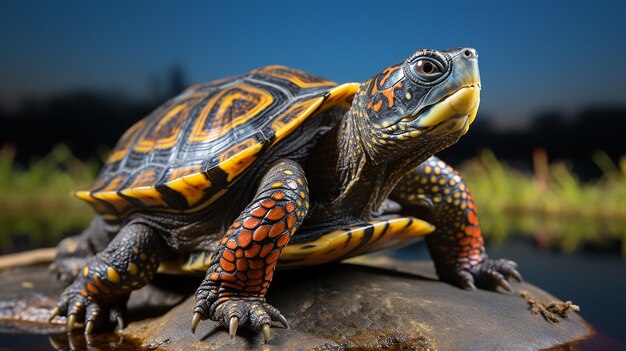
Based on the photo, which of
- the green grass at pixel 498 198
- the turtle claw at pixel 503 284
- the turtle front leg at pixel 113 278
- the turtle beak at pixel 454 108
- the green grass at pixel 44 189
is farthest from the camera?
the green grass at pixel 44 189

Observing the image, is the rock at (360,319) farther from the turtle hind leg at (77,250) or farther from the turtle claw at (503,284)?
Result: the turtle hind leg at (77,250)

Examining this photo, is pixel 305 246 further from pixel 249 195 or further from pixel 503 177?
pixel 503 177

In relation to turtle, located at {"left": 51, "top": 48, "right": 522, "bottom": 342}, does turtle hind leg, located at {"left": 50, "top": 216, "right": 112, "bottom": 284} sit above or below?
below

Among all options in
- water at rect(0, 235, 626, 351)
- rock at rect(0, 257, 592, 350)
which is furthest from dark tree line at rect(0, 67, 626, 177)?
rock at rect(0, 257, 592, 350)

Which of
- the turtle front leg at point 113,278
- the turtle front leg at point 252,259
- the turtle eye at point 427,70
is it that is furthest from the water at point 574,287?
the turtle eye at point 427,70

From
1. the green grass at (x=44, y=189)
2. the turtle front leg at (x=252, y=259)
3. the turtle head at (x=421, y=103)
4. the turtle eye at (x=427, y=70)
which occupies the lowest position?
the green grass at (x=44, y=189)

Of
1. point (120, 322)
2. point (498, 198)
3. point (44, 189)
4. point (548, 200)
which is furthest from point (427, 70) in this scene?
point (44, 189)

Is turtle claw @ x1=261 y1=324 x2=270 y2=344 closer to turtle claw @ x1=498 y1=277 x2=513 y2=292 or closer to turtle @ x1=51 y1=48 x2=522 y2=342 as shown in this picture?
turtle @ x1=51 y1=48 x2=522 y2=342

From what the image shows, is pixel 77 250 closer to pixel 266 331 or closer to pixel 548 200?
pixel 266 331

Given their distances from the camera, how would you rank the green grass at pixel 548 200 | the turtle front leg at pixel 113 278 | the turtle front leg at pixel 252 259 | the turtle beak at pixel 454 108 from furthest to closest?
the green grass at pixel 548 200, the turtle front leg at pixel 113 278, the turtle front leg at pixel 252 259, the turtle beak at pixel 454 108
